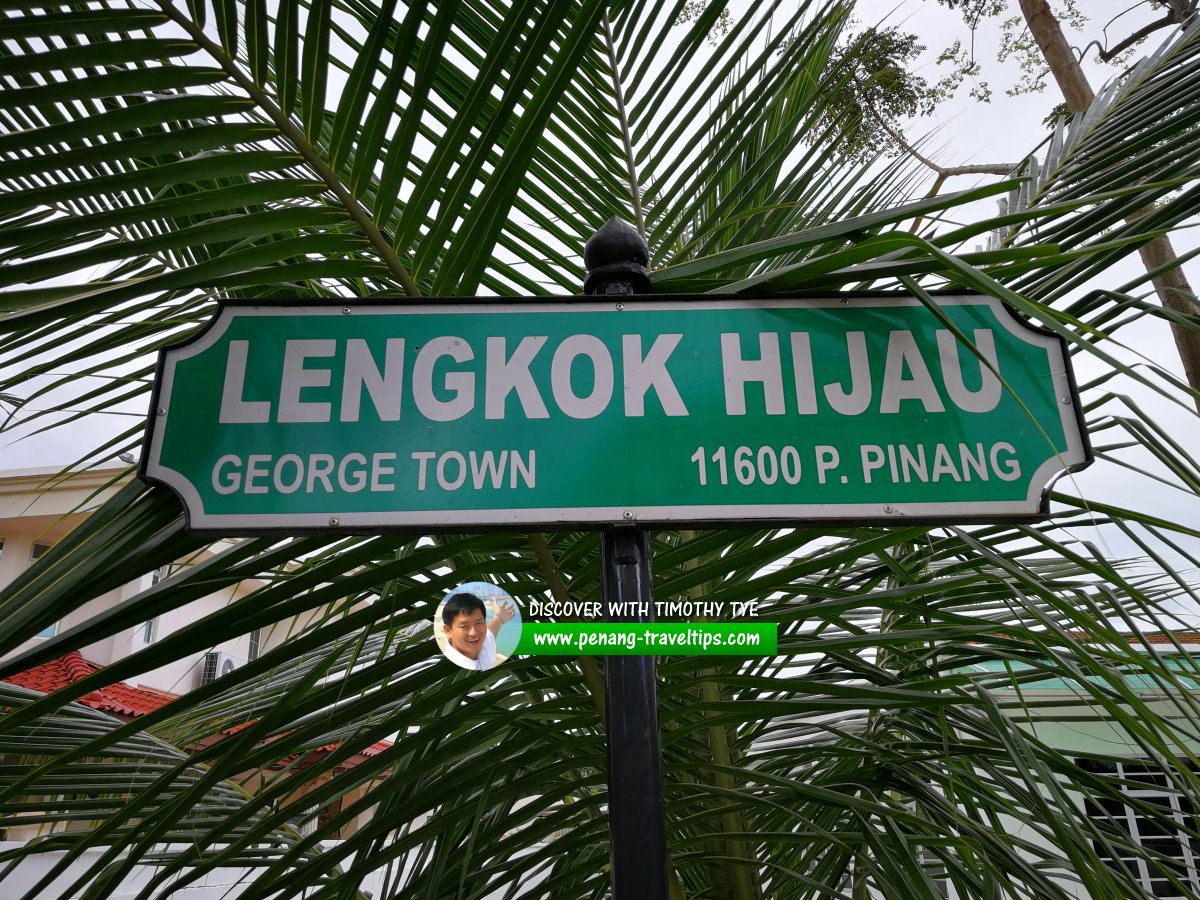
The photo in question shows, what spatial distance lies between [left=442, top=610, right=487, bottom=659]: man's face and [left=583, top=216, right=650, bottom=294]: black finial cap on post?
316mm

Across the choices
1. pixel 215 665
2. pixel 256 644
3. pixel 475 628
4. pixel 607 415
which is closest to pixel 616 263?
pixel 607 415

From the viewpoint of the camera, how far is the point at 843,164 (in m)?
1.47

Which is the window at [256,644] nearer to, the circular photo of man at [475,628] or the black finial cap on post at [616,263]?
the circular photo of man at [475,628]

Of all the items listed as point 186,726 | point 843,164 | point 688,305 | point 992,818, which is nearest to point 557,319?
point 688,305

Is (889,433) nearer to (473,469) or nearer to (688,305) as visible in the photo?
(688,305)

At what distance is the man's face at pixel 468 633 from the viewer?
0.80 metres

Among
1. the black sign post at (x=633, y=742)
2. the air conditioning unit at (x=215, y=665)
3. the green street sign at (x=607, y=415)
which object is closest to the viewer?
the black sign post at (x=633, y=742)

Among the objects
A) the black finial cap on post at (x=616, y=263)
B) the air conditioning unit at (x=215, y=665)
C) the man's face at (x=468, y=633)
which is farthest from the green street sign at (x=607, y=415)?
the air conditioning unit at (x=215, y=665)

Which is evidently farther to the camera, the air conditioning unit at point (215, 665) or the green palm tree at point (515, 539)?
the air conditioning unit at point (215, 665)

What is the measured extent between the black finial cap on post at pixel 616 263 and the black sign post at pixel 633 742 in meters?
0.24

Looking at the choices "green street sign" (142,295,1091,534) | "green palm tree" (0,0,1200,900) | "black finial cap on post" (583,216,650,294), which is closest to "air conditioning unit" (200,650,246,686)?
"green palm tree" (0,0,1200,900)

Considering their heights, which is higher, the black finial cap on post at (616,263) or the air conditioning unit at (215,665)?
the air conditioning unit at (215,665)

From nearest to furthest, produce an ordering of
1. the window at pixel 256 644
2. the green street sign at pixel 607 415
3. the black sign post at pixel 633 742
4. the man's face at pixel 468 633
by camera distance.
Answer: the black sign post at pixel 633 742, the green street sign at pixel 607 415, the man's face at pixel 468 633, the window at pixel 256 644

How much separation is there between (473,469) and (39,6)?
0.46 meters
